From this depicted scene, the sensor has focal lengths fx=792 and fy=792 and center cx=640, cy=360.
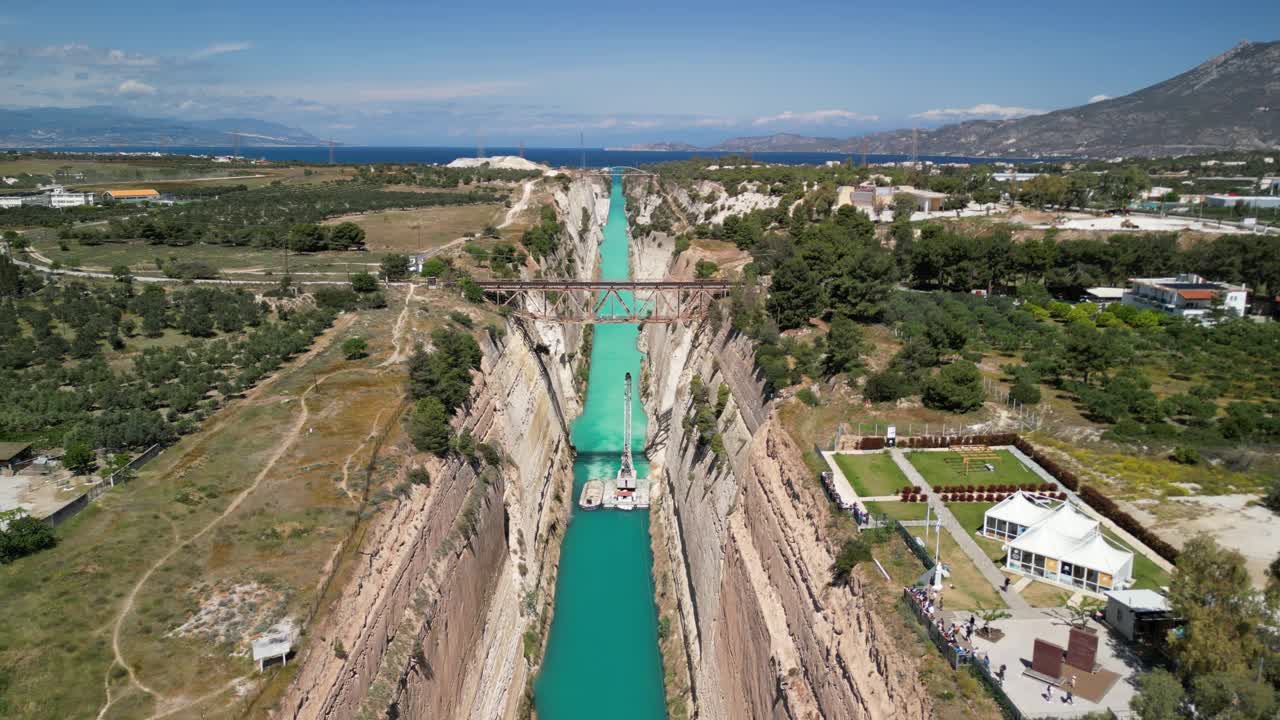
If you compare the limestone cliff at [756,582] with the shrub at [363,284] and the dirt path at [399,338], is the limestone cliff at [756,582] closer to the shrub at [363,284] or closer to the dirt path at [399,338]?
the dirt path at [399,338]

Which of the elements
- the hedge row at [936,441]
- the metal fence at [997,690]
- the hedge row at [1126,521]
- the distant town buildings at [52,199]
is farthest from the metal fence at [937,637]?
the distant town buildings at [52,199]

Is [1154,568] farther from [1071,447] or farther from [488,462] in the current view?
[488,462]

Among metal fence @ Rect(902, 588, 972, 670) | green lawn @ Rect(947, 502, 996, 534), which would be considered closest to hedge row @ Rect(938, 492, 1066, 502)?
green lawn @ Rect(947, 502, 996, 534)

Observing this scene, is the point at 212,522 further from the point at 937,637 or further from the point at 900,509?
the point at 900,509

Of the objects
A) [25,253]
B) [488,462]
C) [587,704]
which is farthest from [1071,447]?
[25,253]

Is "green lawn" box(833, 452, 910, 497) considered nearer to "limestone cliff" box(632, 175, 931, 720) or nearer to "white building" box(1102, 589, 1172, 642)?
"limestone cliff" box(632, 175, 931, 720)
